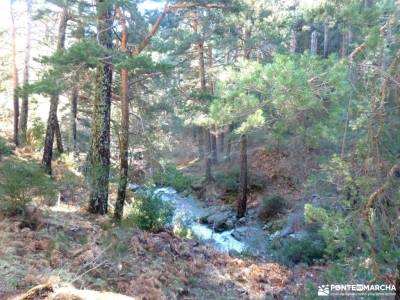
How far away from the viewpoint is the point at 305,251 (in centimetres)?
1003

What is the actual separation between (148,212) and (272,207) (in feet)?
23.1

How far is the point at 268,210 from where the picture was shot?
15.3m

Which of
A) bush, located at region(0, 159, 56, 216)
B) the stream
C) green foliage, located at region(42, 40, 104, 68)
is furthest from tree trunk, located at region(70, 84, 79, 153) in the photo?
bush, located at region(0, 159, 56, 216)

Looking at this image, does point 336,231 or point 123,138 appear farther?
point 123,138

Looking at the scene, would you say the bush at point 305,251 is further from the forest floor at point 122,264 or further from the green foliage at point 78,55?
the green foliage at point 78,55

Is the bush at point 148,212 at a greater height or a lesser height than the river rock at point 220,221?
greater

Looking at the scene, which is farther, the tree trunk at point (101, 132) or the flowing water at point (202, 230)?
the flowing water at point (202, 230)

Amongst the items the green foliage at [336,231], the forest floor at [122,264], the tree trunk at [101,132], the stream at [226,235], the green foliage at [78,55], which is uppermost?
the green foliage at [78,55]

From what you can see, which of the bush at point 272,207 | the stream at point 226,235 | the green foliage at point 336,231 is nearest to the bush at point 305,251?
the stream at point 226,235

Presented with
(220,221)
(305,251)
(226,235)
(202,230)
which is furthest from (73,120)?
(305,251)

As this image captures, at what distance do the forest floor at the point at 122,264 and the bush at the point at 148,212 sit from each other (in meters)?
0.46

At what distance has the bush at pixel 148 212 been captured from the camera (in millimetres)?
9539

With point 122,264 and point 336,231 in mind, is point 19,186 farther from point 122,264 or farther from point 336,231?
point 336,231

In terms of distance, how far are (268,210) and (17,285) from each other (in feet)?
38.6
